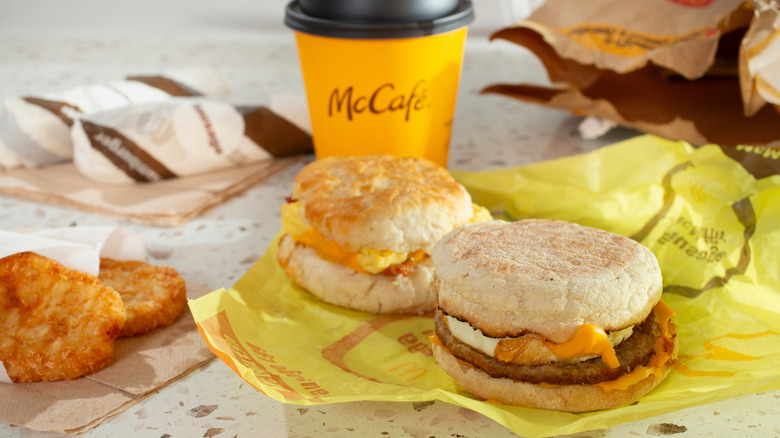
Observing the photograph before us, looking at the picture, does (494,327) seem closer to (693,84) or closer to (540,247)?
(540,247)

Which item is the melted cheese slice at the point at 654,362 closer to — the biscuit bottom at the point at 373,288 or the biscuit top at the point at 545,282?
the biscuit top at the point at 545,282

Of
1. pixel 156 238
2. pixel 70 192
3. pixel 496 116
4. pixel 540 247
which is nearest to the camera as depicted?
pixel 540 247

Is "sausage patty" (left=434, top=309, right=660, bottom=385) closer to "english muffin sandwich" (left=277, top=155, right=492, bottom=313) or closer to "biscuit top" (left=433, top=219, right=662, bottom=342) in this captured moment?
"biscuit top" (left=433, top=219, right=662, bottom=342)

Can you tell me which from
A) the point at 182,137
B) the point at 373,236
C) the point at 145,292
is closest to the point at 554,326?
the point at 373,236

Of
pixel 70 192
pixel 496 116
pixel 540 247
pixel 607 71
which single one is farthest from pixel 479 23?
pixel 540 247

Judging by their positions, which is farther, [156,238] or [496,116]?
[496,116]

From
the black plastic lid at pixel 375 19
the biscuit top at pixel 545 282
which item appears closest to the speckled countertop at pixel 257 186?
the biscuit top at pixel 545 282

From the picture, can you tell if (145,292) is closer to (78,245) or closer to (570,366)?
(78,245)

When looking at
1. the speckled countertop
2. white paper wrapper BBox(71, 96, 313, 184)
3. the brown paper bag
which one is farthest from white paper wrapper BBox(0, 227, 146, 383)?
the brown paper bag
